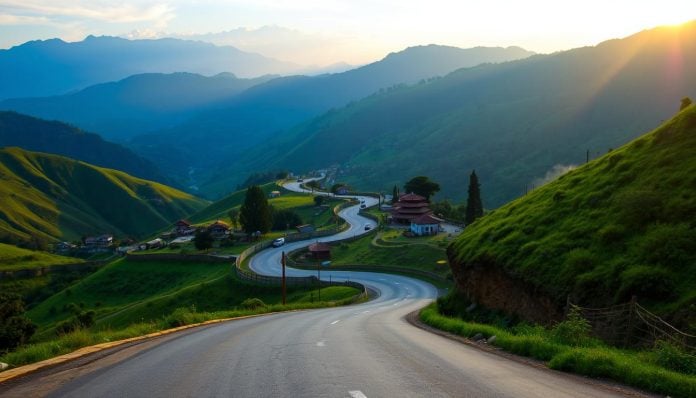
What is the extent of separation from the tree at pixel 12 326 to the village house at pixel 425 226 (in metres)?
58.9

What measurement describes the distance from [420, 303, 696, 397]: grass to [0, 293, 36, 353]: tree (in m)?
27.8

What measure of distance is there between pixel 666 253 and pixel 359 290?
41.7 m

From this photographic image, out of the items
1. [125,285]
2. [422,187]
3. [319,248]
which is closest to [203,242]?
[125,285]

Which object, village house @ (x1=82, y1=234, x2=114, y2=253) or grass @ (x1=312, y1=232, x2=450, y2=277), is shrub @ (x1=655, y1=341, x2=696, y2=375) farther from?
village house @ (x1=82, y1=234, x2=114, y2=253)

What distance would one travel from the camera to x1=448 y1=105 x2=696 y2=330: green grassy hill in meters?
17.5

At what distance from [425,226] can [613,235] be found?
225 feet

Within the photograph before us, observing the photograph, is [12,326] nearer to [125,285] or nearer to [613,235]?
[613,235]

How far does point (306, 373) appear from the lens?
34.6 ft

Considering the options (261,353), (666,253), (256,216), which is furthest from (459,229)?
(261,353)

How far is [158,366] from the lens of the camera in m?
11.8

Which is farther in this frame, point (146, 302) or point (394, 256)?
point (394, 256)

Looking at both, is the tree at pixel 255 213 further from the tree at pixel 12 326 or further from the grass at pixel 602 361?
the grass at pixel 602 361

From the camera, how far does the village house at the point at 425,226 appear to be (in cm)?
8925

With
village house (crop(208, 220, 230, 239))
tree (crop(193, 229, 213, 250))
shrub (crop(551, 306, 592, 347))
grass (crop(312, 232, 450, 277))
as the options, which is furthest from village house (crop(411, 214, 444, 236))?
shrub (crop(551, 306, 592, 347))
